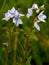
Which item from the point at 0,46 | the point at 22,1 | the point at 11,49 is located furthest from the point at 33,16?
the point at 22,1

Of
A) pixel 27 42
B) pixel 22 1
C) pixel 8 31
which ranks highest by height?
pixel 22 1

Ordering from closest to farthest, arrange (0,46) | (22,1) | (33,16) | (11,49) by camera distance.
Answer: (33,16), (11,49), (0,46), (22,1)

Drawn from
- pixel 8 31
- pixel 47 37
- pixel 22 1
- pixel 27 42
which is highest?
pixel 22 1

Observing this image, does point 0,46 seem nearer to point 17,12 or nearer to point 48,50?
point 17,12

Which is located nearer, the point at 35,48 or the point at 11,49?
the point at 11,49

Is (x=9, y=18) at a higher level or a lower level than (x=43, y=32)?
lower

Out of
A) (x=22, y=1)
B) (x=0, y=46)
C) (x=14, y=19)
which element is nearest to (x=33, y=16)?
(x=14, y=19)

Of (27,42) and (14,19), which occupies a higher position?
(14,19)

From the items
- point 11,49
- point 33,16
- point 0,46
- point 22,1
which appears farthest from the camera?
point 22,1

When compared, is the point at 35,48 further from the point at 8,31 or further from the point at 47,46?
the point at 8,31

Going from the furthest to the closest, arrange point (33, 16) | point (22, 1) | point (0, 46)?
point (22, 1) < point (0, 46) < point (33, 16)
